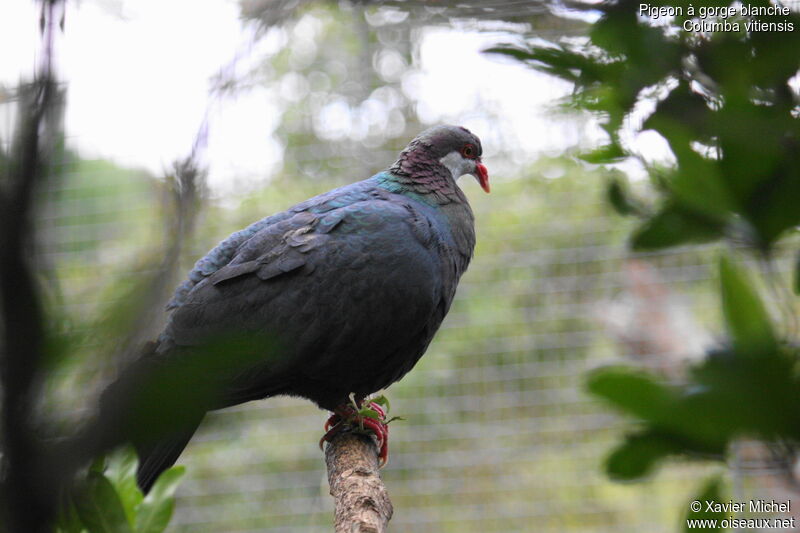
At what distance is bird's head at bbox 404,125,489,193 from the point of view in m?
2.57

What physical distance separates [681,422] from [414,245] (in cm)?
177

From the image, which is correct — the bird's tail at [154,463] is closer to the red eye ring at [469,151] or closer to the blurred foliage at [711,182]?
the red eye ring at [469,151]

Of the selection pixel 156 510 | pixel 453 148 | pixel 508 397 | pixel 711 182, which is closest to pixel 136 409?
pixel 711 182

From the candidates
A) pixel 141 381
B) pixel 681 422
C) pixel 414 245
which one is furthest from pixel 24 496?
pixel 414 245

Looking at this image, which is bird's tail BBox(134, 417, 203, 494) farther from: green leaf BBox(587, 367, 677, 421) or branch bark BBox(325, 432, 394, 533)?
green leaf BBox(587, 367, 677, 421)

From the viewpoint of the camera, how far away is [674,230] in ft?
1.99

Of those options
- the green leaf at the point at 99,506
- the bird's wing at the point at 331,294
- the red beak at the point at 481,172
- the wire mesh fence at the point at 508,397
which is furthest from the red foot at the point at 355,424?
the wire mesh fence at the point at 508,397

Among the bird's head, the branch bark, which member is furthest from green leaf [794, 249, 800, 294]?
the bird's head

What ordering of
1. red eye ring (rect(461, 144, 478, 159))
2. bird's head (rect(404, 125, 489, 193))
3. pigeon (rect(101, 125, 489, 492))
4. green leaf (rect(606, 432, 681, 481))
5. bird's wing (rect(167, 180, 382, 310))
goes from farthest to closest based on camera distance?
red eye ring (rect(461, 144, 478, 159))
bird's head (rect(404, 125, 489, 193))
bird's wing (rect(167, 180, 382, 310))
pigeon (rect(101, 125, 489, 492))
green leaf (rect(606, 432, 681, 481))

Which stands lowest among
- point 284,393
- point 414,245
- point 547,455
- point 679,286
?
point 547,455

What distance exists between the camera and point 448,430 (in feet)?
15.6

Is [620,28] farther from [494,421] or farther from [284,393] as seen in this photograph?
[494,421]

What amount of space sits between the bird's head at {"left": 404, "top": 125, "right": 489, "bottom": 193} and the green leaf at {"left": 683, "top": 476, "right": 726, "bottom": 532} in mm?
1963

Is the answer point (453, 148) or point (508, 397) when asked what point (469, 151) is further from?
point (508, 397)
